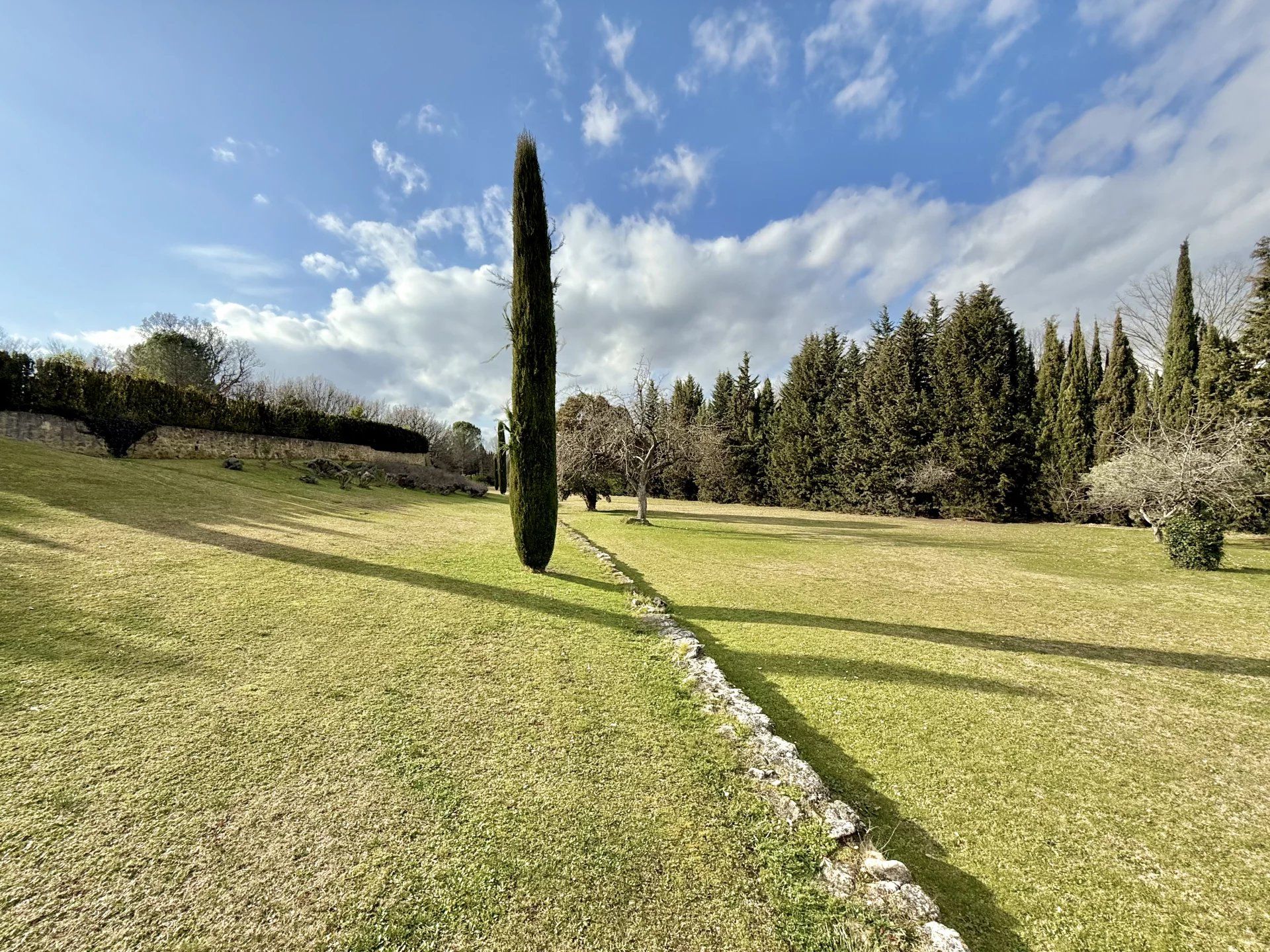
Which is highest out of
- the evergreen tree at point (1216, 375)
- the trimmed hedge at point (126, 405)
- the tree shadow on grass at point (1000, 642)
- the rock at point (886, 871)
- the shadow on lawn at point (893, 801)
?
the evergreen tree at point (1216, 375)

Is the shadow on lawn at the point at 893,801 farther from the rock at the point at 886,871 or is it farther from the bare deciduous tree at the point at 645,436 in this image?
the bare deciduous tree at the point at 645,436

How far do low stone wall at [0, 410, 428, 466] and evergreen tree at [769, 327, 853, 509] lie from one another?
22.7m

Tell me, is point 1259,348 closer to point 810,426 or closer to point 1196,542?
point 1196,542

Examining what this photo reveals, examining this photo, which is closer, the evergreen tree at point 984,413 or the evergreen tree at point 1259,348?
the evergreen tree at point 1259,348

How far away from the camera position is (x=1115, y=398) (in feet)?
61.9

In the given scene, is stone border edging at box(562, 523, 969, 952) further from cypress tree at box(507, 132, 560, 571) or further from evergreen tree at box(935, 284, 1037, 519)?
evergreen tree at box(935, 284, 1037, 519)

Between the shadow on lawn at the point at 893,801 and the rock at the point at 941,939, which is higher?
the rock at the point at 941,939

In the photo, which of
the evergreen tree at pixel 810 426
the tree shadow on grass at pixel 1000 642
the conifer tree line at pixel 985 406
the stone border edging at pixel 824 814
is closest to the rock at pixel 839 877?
the stone border edging at pixel 824 814

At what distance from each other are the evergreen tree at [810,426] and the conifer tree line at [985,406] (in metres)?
0.08

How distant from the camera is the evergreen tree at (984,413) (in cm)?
2025

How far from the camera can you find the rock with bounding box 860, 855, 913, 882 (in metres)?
2.22

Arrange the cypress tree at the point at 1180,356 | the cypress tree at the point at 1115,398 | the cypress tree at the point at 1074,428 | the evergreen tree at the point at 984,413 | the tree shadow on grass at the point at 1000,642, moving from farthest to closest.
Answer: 1. the evergreen tree at the point at 984,413
2. the cypress tree at the point at 1074,428
3. the cypress tree at the point at 1115,398
4. the cypress tree at the point at 1180,356
5. the tree shadow on grass at the point at 1000,642

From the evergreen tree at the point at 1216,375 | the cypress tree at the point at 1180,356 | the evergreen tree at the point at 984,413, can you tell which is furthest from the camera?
the evergreen tree at the point at 984,413

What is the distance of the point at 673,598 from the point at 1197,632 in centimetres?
666
